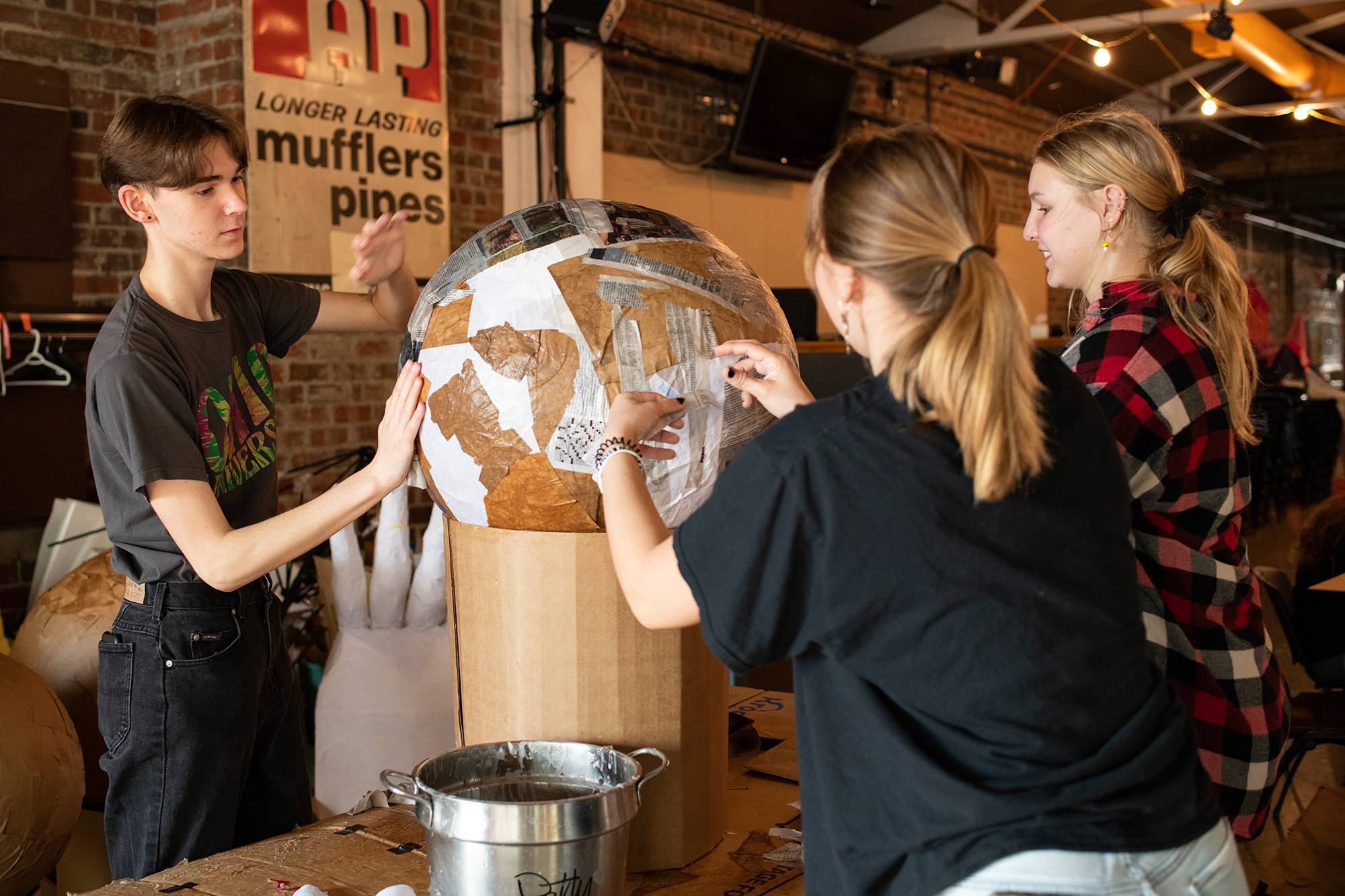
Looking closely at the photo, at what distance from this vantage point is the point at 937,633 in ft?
3.14

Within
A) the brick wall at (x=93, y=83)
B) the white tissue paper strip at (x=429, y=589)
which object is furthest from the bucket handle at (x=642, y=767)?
the brick wall at (x=93, y=83)

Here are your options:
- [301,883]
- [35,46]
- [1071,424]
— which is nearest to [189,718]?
[301,883]

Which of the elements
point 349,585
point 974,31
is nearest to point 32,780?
point 349,585

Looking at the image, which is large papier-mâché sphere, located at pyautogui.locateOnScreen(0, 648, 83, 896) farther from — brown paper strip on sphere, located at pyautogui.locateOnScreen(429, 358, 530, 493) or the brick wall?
the brick wall

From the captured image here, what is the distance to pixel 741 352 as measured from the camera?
136 cm

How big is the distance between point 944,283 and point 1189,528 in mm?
580

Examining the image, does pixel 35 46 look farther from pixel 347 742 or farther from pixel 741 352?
pixel 741 352

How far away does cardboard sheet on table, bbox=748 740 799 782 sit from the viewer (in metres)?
1.74

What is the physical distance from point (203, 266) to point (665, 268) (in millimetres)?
757

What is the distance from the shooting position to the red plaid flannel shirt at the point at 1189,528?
1366 millimetres

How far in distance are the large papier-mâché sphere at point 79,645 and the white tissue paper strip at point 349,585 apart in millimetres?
513

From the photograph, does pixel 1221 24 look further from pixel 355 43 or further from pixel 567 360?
pixel 567 360

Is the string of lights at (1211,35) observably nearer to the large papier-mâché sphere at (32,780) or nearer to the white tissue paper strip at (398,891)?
the large papier-mâché sphere at (32,780)

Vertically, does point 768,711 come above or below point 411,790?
below
